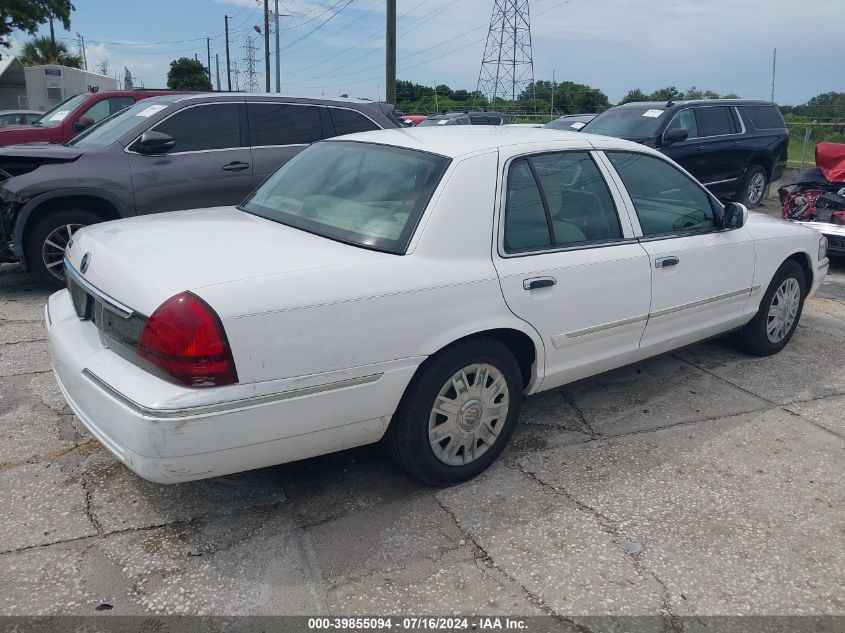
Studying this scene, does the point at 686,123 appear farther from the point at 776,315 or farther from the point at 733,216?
the point at 733,216

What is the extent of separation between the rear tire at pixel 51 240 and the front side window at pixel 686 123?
7.89 meters

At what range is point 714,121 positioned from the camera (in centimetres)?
1103

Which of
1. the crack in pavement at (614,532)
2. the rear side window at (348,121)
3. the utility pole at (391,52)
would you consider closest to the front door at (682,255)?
the crack in pavement at (614,532)

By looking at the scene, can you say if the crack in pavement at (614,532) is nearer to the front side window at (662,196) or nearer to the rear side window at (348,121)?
the front side window at (662,196)

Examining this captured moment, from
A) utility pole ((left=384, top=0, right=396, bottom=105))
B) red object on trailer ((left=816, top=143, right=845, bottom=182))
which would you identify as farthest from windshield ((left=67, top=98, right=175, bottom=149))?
utility pole ((left=384, top=0, right=396, bottom=105))

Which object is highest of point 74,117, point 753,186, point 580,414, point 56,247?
point 74,117

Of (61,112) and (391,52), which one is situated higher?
(391,52)

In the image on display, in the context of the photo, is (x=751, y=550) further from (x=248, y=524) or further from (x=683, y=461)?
(x=248, y=524)

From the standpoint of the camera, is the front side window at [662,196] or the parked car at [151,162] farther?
the parked car at [151,162]

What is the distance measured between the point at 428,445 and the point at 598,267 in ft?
4.24

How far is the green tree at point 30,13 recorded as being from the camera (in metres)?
34.0

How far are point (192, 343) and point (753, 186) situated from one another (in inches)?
451

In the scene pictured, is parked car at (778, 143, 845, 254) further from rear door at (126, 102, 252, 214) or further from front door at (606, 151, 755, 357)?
rear door at (126, 102, 252, 214)

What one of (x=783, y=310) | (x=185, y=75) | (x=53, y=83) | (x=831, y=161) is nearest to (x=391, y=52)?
(x=831, y=161)
